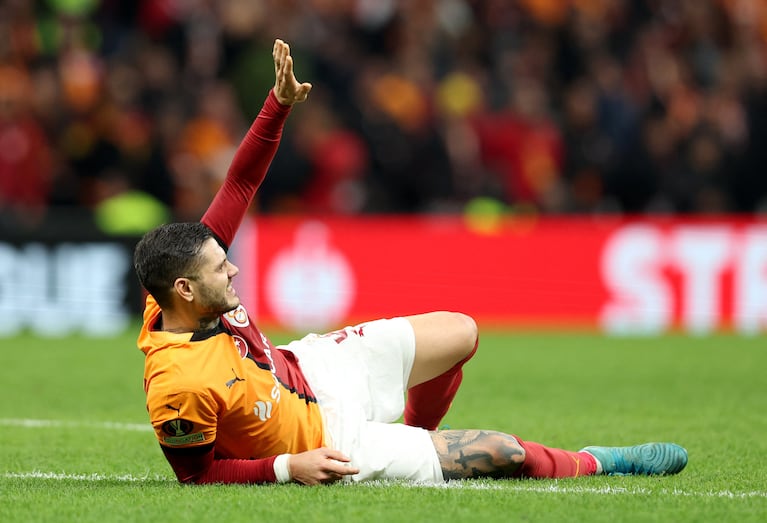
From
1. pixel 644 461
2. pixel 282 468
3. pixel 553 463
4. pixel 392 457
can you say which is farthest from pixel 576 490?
pixel 282 468

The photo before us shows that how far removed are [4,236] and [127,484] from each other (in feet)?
26.6

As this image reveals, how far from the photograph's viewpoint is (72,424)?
762 cm

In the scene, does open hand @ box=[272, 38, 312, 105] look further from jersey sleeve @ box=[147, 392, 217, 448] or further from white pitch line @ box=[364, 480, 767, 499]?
white pitch line @ box=[364, 480, 767, 499]

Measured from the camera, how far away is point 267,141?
18.0 ft

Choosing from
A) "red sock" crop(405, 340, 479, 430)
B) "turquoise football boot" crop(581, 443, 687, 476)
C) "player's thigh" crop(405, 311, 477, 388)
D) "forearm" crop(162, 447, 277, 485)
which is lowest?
"turquoise football boot" crop(581, 443, 687, 476)

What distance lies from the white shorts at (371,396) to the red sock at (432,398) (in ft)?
0.77

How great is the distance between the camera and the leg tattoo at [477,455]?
5.36 metres

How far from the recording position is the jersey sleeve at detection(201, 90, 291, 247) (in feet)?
17.9

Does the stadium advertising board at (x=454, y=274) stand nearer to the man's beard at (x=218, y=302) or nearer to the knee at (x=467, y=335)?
the knee at (x=467, y=335)

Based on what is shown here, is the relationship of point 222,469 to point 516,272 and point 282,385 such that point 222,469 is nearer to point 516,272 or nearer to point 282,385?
point 282,385

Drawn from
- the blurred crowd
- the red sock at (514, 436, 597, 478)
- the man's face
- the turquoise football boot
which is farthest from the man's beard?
the blurred crowd

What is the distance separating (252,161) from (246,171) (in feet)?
0.17

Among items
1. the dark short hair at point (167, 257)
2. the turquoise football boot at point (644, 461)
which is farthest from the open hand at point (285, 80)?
the turquoise football boot at point (644, 461)

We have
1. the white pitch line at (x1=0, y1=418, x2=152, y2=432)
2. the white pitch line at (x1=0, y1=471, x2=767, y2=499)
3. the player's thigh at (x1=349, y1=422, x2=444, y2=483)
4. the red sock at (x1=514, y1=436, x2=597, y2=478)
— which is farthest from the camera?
the white pitch line at (x1=0, y1=418, x2=152, y2=432)
